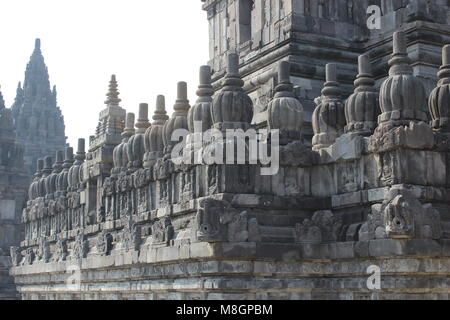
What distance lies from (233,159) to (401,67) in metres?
3.61

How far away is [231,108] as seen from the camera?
51.5 ft

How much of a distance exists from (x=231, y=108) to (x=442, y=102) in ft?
13.4

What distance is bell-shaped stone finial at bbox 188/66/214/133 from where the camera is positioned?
16531 mm

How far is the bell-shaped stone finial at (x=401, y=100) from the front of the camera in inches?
567

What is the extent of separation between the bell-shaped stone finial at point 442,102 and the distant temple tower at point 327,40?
128 inches

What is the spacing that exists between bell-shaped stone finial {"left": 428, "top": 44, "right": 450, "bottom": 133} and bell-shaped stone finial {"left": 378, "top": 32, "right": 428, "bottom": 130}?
65 cm

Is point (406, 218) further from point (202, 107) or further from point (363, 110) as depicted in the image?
point (202, 107)

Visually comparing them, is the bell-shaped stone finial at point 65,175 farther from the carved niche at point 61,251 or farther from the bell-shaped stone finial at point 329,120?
the bell-shaped stone finial at point 329,120

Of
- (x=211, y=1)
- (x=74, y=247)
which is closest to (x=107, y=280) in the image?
(x=74, y=247)
